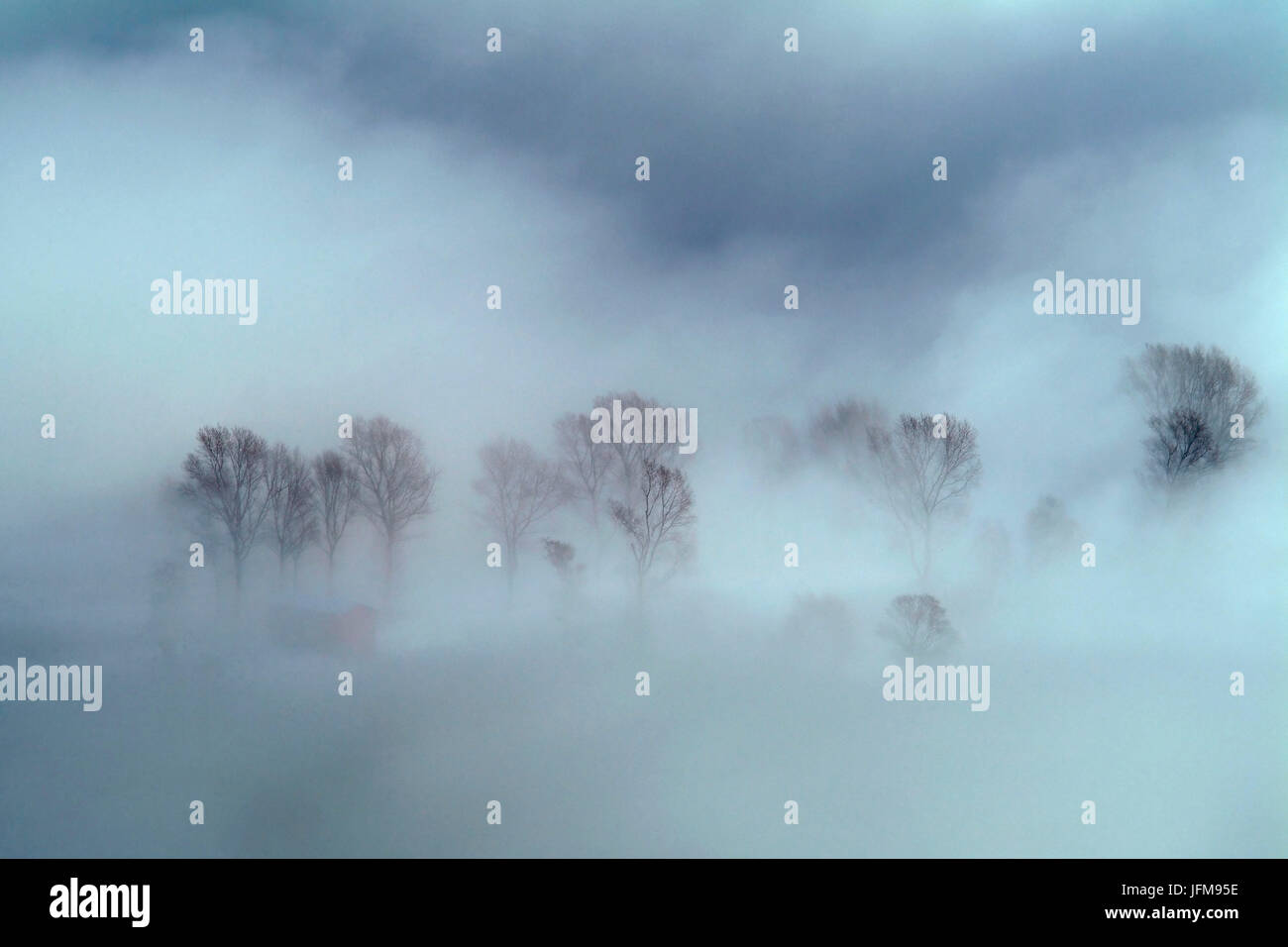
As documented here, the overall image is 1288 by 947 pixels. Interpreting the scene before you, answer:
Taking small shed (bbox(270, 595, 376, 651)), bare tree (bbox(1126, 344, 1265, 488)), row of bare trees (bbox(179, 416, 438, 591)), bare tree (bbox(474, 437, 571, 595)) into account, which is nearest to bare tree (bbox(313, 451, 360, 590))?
row of bare trees (bbox(179, 416, 438, 591))

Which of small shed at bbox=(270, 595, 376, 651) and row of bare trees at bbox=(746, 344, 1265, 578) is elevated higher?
row of bare trees at bbox=(746, 344, 1265, 578)

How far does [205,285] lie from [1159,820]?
883 centimetres

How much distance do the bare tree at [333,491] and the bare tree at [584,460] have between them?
1.72 metres

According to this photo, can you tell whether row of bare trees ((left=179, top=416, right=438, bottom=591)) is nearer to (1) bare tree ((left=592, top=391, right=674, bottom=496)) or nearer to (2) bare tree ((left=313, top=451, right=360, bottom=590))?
(2) bare tree ((left=313, top=451, right=360, bottom=590))

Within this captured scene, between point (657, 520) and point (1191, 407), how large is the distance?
443cm

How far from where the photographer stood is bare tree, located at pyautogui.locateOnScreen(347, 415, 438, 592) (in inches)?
281

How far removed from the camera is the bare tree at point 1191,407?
716 centimetres

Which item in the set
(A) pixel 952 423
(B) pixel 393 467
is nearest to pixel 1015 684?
(A) pixel 952 423

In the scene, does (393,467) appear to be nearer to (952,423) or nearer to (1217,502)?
(952,423)

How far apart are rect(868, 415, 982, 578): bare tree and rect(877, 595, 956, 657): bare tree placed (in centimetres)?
33

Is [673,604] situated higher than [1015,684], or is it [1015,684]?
[673,604]

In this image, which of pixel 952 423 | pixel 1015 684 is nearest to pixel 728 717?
pixel 1015 684
